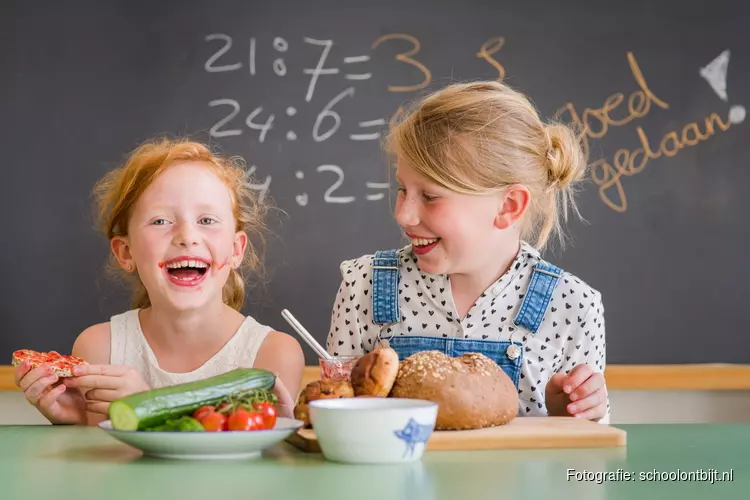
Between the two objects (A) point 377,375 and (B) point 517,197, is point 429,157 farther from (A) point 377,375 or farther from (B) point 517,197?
(A) point 377,375

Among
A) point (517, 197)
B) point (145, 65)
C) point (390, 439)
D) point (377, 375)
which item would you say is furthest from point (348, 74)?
point (390, 439)

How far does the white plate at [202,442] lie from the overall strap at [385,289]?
0.82 m

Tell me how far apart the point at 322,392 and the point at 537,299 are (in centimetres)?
74

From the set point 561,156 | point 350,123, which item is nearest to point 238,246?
point 561,156

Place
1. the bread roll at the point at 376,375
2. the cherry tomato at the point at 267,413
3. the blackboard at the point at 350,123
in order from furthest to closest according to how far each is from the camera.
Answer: the blackboard at the point at 350,123 → the bread roll at the point at 376,375 → the cherry tomato at the point at 267,413

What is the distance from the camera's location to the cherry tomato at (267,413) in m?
1.11

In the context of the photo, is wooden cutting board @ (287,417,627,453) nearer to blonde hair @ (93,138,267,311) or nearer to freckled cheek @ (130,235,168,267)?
freckled cheek @ (130,235,168,267)

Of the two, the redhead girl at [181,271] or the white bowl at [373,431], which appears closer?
the white bowl at [373,431]

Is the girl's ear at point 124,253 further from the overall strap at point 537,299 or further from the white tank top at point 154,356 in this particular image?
the overall strap at point 537,299

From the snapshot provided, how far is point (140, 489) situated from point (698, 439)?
0.76 meters

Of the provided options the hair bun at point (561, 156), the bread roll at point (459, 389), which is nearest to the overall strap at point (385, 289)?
the hair bun at point (561, 156)

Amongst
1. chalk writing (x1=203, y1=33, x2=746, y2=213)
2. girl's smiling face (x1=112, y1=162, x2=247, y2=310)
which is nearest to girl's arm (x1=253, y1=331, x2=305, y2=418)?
girl's smiling face (x1=112, y1=162, x2=247, y2=310)

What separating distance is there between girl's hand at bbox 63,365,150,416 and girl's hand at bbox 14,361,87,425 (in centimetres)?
4

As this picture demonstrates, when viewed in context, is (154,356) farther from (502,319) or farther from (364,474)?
(364,474)
